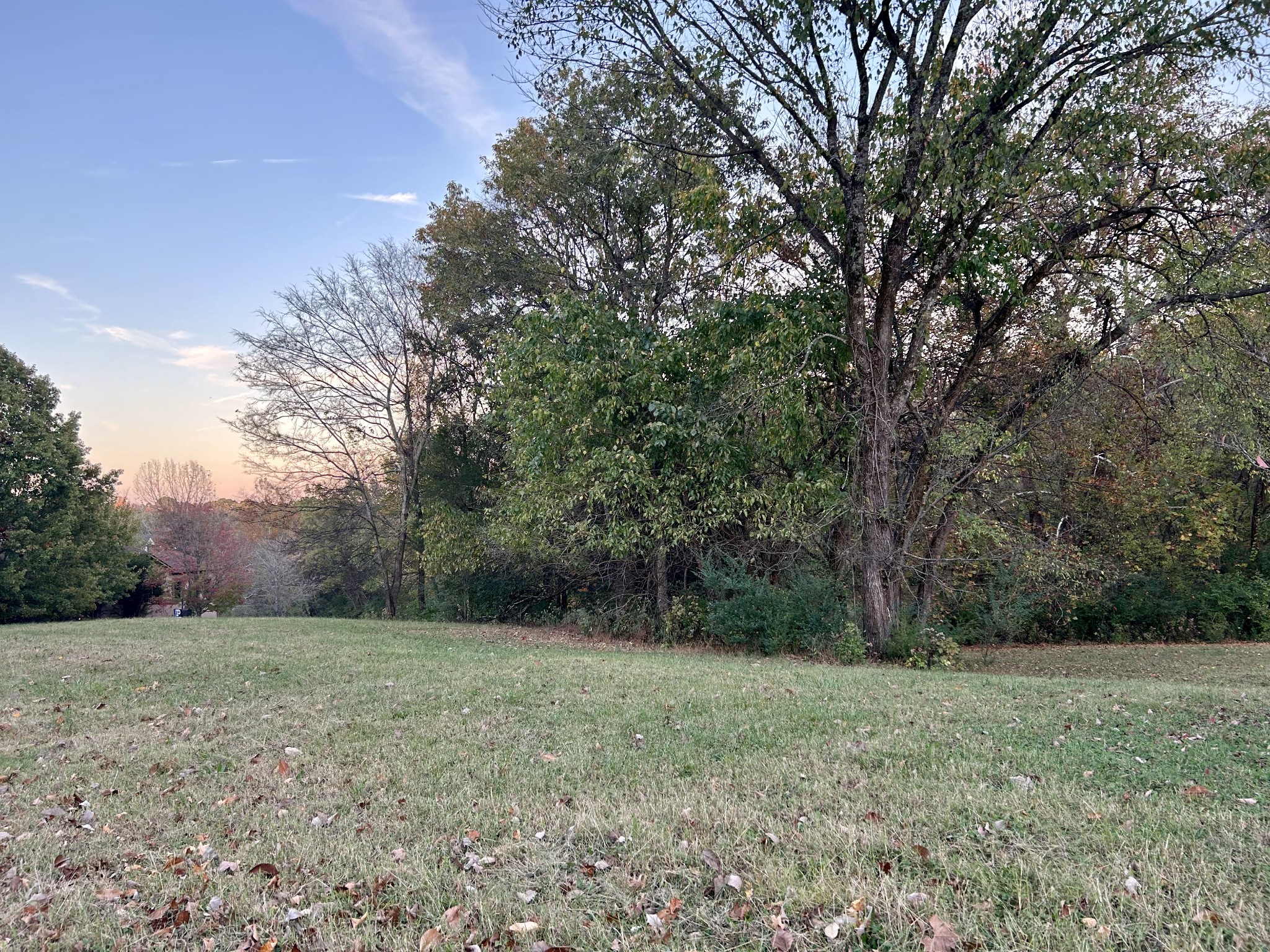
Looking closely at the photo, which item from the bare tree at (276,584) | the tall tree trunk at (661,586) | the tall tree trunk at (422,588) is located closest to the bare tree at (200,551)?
the bare tree at (276,584)

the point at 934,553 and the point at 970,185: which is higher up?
the point at 970,185

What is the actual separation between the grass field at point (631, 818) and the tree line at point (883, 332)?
5.79 m

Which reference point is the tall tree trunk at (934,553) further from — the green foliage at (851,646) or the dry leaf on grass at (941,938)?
the dry leaf on grass at (941,938)

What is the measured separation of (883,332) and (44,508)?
24.1 meters

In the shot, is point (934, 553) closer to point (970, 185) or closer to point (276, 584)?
point (970, 185)

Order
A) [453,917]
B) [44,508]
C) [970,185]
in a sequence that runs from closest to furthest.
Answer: [453,917], [970,185], [44,508]

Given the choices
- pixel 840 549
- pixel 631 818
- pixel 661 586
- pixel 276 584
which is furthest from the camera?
pixel 276 584

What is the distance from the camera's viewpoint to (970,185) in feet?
31.6

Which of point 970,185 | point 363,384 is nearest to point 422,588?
point 363,384

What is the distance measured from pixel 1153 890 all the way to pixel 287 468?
81.9 feet

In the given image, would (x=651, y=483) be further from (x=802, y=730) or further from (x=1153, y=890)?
(x=1153, y=890)

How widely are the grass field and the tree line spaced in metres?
5.79

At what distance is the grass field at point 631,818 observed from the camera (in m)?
2.59

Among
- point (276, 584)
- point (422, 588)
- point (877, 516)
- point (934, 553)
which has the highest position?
point (877, 516)
